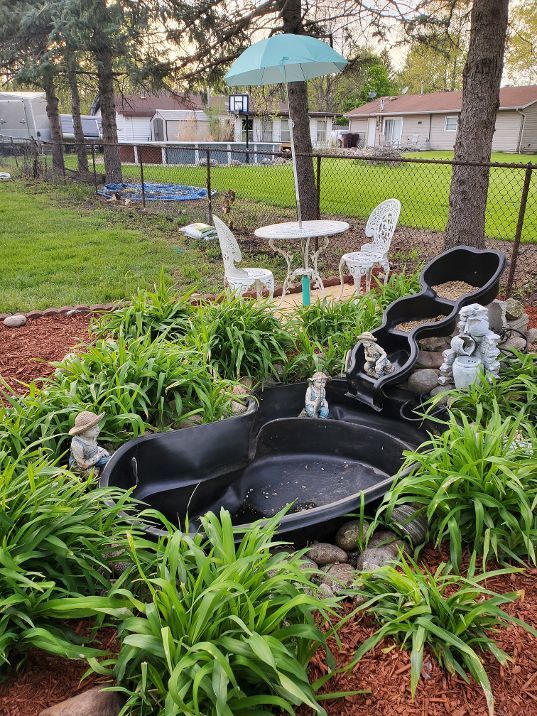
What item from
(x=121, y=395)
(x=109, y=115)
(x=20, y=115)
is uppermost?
(x=20, y=115)

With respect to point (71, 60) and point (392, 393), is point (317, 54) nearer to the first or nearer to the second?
point (392, 393)

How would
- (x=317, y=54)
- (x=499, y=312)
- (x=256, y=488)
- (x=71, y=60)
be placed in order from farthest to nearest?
(x=71, y=60), (x=317, y=54), (x=499, y=312), (x=256, y=488)

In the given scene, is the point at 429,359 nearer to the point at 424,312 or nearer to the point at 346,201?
the point at 424,312

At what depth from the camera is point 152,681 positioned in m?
1.58

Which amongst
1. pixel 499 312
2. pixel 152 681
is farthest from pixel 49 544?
pixel 499 312

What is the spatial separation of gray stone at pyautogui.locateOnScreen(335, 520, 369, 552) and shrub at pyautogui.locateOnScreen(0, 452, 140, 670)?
91cm

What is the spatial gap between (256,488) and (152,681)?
1.59 meters

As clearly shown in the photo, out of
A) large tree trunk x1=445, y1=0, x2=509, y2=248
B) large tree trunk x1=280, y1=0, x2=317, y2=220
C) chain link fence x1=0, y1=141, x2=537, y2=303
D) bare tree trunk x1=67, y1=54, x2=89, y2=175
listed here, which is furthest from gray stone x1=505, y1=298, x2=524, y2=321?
bare tree trunk x1=67, y1=54, x2=89, y2=175

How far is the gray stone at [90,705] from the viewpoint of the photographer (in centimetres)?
149

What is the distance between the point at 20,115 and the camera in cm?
3700

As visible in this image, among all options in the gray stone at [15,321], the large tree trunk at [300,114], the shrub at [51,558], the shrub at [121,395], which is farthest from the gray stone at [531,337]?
the large tree trunk at [300,114]

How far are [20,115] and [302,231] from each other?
3813 centimetres

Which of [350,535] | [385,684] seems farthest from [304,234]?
[385,684]

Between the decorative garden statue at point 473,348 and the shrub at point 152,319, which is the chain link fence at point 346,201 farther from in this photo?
the shrub at point 152,319
